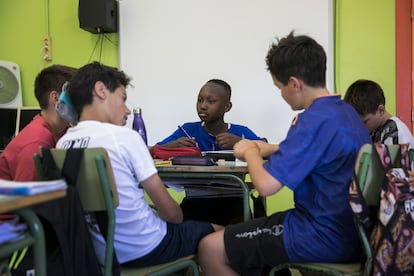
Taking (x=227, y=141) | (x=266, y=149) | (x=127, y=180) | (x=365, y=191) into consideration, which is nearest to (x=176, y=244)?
(x=127, y=180)

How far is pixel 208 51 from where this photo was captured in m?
3.05

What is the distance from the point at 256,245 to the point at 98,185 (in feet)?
1.74

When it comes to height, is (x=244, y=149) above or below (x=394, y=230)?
above

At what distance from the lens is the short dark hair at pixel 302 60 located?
129cm

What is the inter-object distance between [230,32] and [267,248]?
6.78 ft

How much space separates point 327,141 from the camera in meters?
1.17

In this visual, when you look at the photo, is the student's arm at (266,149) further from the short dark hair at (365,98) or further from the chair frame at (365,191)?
the short dark hair at (365,98)

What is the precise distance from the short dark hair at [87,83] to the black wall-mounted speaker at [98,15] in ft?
6.29

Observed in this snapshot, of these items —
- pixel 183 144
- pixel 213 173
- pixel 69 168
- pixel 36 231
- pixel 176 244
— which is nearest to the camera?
Result: pixel 36 231

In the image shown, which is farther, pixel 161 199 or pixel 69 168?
pixel 161 199

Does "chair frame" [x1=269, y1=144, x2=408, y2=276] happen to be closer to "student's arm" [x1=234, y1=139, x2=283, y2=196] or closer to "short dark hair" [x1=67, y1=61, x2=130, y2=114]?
"student's arm" [x1=234, y1=139, x2=283, y2=196]

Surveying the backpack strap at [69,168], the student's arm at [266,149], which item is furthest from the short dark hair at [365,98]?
the backpack strap at [69,168]

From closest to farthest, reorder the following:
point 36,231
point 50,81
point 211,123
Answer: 1. point 36,231
2. point 50,81
3. point 211,123

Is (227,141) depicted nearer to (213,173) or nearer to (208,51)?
(213,173)
